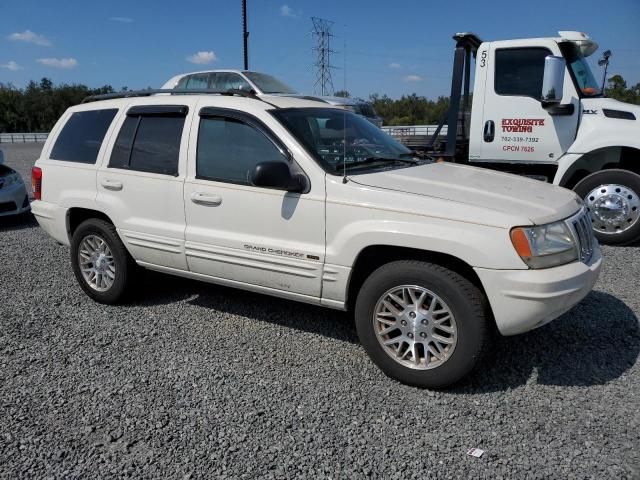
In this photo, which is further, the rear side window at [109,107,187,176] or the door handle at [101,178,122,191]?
the door handle at [101,178,122,191]

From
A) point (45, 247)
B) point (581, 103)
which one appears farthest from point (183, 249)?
point (581, 103)

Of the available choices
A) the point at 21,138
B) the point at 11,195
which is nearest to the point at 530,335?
the point at 11,195

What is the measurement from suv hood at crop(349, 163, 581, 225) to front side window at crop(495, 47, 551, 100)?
3528 mm

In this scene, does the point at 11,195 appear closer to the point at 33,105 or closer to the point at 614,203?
the point at 614,203

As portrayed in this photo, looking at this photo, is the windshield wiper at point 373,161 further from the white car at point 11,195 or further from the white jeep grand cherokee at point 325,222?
the white car at point 11,195

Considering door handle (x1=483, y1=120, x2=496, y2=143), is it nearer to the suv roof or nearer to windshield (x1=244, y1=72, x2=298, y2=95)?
the suv roof

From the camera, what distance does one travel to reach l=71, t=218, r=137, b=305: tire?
183 inches

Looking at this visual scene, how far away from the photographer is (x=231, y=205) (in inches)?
153

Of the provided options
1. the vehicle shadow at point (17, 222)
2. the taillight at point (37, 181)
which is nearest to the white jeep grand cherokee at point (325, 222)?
the taillight at point (37, 181)

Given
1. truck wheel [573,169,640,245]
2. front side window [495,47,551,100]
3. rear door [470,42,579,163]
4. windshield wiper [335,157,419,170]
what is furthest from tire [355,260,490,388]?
front side window [495,47,551,100]

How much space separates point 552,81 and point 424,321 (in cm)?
465

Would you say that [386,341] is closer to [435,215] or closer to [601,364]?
[435,215]

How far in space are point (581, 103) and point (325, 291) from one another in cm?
513

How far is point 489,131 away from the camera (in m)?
7.36
